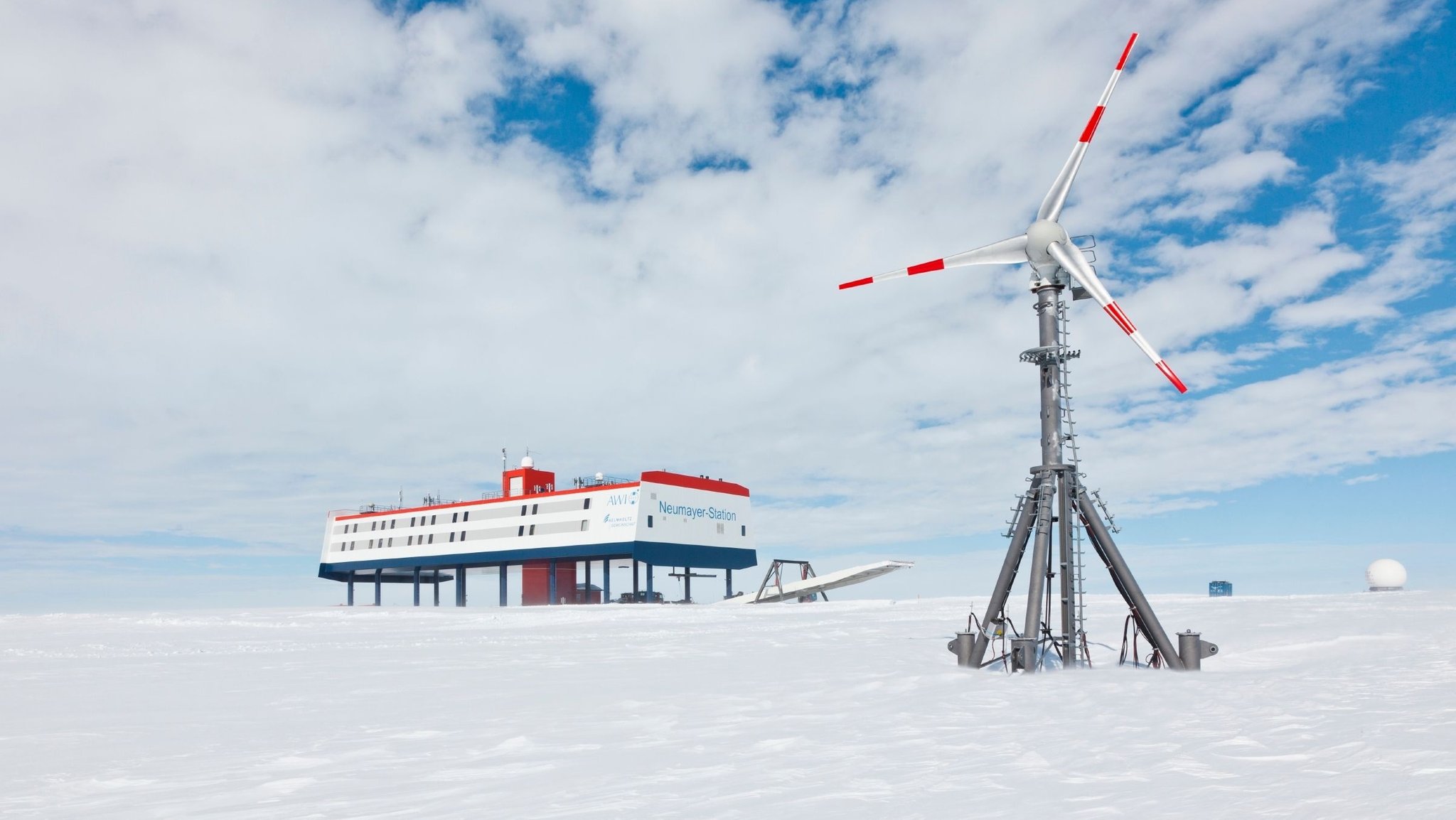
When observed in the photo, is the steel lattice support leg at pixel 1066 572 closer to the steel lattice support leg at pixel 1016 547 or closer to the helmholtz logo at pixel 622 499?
the steel lattice support leg at pixel 1016 547

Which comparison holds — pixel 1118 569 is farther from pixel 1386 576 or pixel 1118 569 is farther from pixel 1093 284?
pixel 1386 576

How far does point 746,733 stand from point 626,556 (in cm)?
5513

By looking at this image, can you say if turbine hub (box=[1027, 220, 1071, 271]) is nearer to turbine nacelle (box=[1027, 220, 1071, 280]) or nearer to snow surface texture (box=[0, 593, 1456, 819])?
turbine nacelle (box=[1027, 220, 1071, 280])

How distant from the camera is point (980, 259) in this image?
23.2 metres

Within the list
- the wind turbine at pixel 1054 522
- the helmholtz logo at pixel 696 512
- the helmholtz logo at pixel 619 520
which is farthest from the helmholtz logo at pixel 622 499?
the wind turbine at pixel 1054 522

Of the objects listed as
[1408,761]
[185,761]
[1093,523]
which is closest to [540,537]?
[1093,523]

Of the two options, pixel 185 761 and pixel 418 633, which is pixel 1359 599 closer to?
pixel 418 633

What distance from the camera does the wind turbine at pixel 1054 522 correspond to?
64.7 ft

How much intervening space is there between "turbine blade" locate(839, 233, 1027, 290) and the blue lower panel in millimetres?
43861

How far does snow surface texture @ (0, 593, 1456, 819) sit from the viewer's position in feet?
28.6

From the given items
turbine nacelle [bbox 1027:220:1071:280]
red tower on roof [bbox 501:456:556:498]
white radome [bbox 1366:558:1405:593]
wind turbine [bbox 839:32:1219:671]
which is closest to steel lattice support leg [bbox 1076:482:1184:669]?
wind turbine [bbox 839:32:1219:671]

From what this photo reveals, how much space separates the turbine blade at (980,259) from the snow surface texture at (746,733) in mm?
9551

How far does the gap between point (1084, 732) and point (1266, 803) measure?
3.99 meters

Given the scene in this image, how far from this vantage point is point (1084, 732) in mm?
11898
